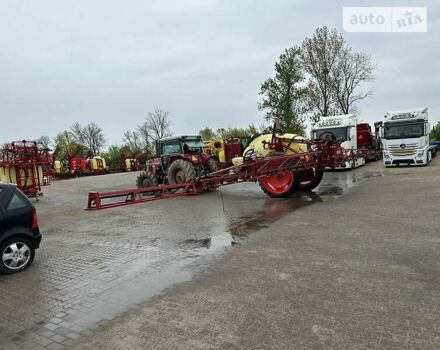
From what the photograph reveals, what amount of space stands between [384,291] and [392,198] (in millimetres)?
6887

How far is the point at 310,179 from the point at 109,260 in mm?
8341

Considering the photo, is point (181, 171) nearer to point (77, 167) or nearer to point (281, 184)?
point (281, 184)

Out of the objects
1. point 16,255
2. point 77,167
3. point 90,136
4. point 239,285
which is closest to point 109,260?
point 16,255

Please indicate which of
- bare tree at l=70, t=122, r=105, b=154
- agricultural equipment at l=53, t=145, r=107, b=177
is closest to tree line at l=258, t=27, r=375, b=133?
agricultural equipment at l=53, t=145, r=107, b=177

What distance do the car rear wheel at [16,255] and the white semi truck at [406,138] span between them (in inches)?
733

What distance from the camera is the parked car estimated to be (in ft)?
19.1

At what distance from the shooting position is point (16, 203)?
612 cm

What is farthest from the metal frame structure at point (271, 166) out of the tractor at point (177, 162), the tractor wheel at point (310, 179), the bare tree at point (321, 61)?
the bare tree at point (321, 61)

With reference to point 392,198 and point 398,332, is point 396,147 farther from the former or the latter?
point 398,332

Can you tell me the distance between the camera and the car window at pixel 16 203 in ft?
19.8

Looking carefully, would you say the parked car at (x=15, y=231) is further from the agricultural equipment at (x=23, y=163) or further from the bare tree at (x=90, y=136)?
the bare tree at (x=90, y=136)

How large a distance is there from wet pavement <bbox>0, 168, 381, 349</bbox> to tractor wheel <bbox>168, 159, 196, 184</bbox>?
2750 mm

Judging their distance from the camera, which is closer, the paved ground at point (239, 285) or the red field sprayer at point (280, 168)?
the paved ground at point (239, 285)

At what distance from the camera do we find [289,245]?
638 centimetres
